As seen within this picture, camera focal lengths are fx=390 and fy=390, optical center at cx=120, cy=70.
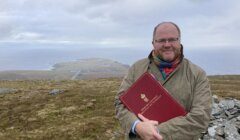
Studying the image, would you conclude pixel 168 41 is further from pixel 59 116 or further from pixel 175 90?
pixel 59 116

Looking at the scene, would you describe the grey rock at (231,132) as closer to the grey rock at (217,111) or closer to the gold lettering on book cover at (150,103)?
the grey rock at (217,111)

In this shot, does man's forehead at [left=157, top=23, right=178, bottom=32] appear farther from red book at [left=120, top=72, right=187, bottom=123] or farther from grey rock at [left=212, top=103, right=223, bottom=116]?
grey rock at [left=212, top=103, right=223, bottom=116]

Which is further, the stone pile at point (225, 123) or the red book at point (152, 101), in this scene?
the stone pile at point (225, 123)

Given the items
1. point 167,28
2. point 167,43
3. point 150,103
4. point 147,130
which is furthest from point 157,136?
point 167,28

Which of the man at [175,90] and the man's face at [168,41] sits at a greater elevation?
the man's face at [168,41]

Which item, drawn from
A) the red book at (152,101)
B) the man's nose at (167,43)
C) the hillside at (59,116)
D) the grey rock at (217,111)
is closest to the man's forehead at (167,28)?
the man's nose at (167,43)

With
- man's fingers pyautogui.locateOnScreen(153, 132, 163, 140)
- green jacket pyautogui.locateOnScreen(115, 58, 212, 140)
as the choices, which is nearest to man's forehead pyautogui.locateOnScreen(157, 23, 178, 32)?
green jacket pyautogui.locateOnScreen(115, 58, 212, 140)

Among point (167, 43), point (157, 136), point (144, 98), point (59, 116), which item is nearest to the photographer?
point (157, 136)
